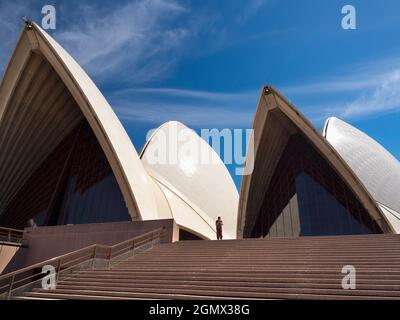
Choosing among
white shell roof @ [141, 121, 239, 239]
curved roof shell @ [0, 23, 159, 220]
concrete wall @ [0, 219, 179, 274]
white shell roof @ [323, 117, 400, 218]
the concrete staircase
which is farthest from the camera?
white shell roof @ [141, 121, 239, 239]

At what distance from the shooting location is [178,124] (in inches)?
1003

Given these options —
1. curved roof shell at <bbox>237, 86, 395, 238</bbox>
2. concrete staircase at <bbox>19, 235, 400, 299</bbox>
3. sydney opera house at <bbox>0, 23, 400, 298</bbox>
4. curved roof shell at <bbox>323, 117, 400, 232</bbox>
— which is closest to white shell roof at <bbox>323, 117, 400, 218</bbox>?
curved roof shell at <bbox>323, 117, 400, 232</bbox>

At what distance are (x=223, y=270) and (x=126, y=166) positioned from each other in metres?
8.31

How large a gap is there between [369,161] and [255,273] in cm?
1818

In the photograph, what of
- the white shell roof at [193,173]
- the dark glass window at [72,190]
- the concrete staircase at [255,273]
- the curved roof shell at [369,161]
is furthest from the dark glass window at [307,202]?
the dark glass window at [72,190]

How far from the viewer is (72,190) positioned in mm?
15625

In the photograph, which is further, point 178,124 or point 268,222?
point 178,124

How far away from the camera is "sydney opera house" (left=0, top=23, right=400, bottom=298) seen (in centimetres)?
1295

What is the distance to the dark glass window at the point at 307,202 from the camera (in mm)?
14398

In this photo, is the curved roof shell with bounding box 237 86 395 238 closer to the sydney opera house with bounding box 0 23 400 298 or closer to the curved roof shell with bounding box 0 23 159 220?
the sydney opera house with bounding box 0 23 400 298

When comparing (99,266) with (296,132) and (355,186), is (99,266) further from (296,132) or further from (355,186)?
(296,132)

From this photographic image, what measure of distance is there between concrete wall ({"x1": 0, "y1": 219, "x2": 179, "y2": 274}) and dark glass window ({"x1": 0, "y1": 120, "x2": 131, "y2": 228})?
112 inches

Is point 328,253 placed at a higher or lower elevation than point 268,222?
lower
